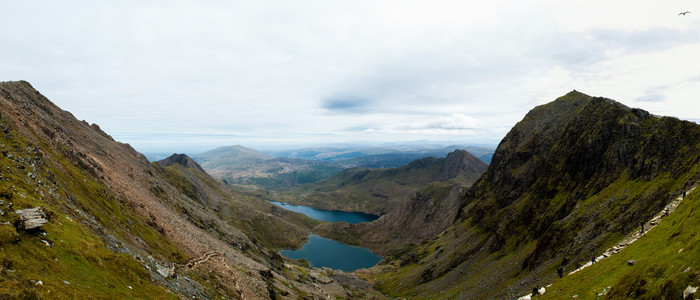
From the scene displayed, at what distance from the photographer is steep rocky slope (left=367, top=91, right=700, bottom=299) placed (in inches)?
2263

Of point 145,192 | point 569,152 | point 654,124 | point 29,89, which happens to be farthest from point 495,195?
point 29,89

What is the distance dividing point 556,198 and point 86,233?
120 m

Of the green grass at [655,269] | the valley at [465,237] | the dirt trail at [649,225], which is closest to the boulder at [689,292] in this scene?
the green grass at [655,269]

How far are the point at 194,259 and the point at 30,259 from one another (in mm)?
40211

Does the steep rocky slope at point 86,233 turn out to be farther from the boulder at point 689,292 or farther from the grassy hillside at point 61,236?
the boulder at point 689,292

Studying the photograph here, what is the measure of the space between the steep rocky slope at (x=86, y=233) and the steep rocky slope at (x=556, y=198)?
2723 inches

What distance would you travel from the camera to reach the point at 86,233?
3528 cm

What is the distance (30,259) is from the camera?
23.7 m

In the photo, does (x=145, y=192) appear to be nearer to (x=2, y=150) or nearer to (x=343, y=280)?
(x=2, y=150)

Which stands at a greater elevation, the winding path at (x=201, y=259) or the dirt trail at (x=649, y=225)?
the dirt trail at (x=649, y=225)

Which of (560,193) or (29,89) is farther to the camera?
(560,193)

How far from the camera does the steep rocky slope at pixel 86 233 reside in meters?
24.4

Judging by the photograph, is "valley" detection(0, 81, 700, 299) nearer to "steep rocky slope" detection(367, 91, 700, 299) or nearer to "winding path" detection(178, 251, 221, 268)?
"winding path" detection(178, 251, 221, 268)

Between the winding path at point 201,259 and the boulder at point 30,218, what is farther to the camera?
the winding path at point 201,259
